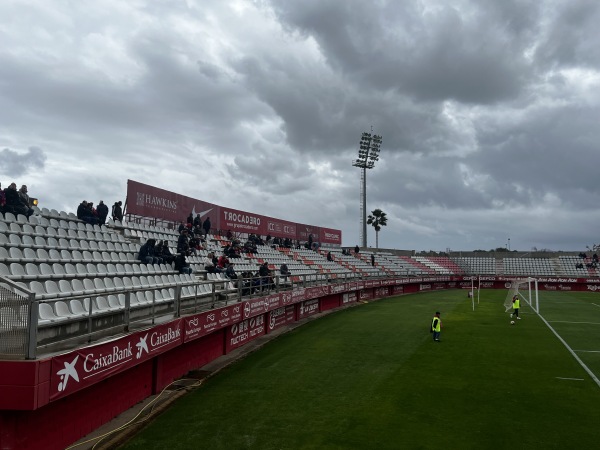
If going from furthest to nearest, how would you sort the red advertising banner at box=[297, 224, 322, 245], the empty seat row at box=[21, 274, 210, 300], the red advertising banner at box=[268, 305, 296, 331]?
the red advertising banner at box=[297, 224, 322, 245] < the red advertising banner at box=[268, 305, 296, 331] < the empty seat row at box=[21, 274, 210, 300]

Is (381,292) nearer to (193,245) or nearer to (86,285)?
(193,245)

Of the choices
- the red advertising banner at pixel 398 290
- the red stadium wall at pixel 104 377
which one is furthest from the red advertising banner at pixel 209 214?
the red stadium wall at pixel 104 377

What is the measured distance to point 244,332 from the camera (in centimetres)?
1892

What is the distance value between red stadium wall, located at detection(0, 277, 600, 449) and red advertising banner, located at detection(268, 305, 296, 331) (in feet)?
3.80

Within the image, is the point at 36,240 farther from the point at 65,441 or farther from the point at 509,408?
the point at 509,408

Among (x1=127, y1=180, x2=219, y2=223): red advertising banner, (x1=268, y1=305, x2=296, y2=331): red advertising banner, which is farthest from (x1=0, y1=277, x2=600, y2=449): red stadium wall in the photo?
(x1=127, y1=180, x2=219, y2=223): red advertising banner

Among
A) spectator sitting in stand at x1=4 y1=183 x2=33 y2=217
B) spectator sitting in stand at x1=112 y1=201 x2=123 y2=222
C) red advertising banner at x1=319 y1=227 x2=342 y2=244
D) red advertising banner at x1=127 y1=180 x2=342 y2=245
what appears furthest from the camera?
red advertising banner at x1=319 y1=227 x2=342 y2=244

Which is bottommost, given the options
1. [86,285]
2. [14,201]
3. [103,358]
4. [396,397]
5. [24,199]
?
[396,397]

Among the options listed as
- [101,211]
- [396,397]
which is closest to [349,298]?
[101,211]

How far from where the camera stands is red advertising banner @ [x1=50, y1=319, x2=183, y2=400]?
726cm

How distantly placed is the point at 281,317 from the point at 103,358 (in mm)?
15800

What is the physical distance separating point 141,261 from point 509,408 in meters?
13.1

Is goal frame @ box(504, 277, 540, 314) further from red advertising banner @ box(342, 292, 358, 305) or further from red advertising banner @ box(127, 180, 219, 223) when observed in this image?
red advertising banner @ box(127, 180, 219, 223)

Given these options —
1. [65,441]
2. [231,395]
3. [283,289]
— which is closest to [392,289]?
[283,289]
